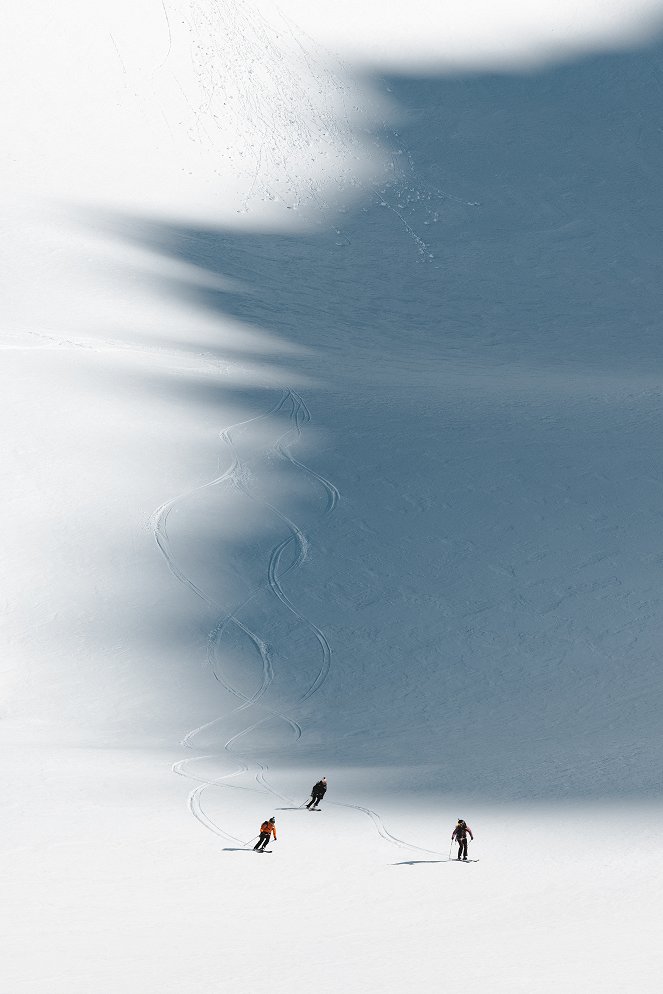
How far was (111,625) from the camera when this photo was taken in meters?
21.4

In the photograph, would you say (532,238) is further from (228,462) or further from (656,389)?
(228,462)

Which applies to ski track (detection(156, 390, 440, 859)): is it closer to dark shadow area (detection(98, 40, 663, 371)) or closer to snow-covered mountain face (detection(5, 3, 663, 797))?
snow-covered mountain face (detection(5, 3, 663, 797))

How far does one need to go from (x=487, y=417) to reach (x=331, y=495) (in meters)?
5.05

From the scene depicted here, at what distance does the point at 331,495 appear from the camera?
25.9m

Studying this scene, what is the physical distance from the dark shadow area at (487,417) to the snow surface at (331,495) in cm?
10

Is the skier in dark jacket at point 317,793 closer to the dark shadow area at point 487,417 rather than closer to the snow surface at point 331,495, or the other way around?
the snow surface at point 331,495

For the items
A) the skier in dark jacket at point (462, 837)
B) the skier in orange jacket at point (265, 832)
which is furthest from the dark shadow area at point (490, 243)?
the skier in dark jacket at point (462, 837)

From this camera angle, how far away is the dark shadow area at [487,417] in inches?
773

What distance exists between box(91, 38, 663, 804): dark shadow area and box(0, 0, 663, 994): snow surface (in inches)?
3.9

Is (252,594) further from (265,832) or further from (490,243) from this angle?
(490,243)

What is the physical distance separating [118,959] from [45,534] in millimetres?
13265

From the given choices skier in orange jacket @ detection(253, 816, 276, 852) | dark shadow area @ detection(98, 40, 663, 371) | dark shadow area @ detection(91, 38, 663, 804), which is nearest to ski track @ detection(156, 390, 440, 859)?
dark shadow area @ detection(91, 38, 663, 804)

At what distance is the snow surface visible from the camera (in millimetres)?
12852

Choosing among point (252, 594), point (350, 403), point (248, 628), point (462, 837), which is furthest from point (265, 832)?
point (350, 403)
